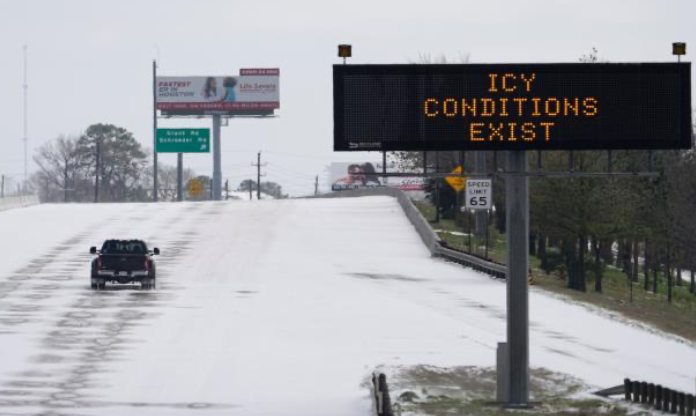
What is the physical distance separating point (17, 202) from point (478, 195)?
178 ft

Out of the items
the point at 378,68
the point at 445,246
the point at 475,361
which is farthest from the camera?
→ the point at 445,246

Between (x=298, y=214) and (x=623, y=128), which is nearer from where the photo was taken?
(x=623, y=128)

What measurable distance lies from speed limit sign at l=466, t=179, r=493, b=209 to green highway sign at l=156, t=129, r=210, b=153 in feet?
298

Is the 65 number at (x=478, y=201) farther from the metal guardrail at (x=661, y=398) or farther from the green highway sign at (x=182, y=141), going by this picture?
the green highway sign at (x=182, y=141)

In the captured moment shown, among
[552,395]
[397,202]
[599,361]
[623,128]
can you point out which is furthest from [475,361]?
[397,202]

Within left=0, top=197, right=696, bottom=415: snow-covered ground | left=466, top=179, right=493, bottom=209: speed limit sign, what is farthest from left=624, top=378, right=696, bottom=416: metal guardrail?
left=466, top=179, right=493, bottom=209: speed limit sign

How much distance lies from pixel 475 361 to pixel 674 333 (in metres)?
10.2

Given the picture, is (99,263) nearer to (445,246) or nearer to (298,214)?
(445,246)

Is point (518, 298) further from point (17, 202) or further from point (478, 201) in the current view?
point (17, 202)

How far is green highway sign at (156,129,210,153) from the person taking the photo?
138500 millimetres

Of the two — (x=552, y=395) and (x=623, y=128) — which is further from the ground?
(x=623, y=128)

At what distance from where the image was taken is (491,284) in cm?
4897

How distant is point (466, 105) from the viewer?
21.6 m

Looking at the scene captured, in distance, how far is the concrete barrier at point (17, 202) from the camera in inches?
3677
